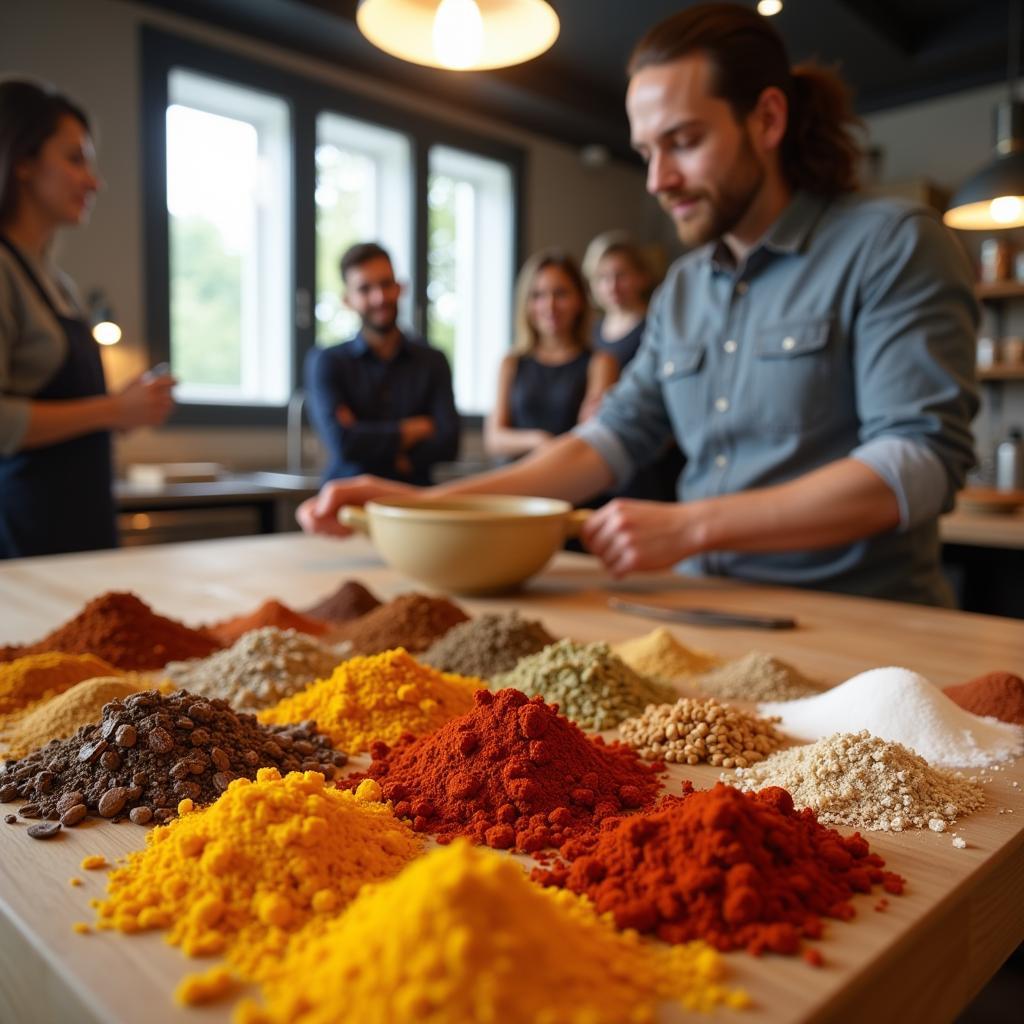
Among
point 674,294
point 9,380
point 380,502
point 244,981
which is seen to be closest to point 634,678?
point 244,981

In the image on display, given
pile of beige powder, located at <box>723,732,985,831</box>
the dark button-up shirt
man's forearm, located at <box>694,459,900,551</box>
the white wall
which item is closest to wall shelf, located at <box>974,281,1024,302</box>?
the dark button-up shirt

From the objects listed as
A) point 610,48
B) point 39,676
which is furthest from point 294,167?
point 39,676

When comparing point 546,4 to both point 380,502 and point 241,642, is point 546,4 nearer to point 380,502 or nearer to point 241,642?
point 380,502

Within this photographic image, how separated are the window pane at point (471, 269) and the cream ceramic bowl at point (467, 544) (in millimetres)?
3867

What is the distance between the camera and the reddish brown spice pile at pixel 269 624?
1031mm

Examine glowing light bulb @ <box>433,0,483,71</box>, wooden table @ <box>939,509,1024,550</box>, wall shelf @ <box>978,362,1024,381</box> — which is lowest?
wooden table @ <box>939,509,1024,550</box>

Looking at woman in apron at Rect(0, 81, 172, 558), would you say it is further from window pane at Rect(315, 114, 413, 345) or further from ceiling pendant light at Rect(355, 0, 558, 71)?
window pane at Rect(315, 114, 413, 345)

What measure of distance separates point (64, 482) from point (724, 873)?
2033mm

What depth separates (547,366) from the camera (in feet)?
11.0

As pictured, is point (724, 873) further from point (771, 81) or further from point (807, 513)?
point (771, 81)

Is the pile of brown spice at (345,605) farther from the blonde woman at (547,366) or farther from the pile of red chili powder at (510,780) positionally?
the blonde woman at (547,366)

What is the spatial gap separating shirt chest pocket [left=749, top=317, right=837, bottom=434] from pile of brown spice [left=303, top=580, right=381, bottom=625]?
0.77 metres

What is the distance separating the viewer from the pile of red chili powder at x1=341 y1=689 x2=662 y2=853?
54cm

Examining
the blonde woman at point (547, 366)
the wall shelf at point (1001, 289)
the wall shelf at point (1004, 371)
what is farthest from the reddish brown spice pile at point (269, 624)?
the wall shelf at point (1001, 289)
